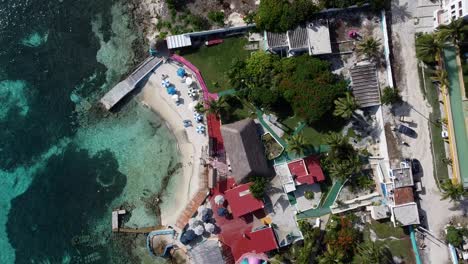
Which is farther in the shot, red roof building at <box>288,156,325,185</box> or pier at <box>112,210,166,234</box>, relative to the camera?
pier at <box>112,210,166,234</box>

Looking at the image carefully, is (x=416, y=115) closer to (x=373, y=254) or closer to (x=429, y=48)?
(x=429, y=48)

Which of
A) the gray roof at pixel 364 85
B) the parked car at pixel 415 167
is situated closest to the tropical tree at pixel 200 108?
the gray roof at pixel 364 85

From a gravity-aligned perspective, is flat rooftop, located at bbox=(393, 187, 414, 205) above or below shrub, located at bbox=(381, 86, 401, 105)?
below

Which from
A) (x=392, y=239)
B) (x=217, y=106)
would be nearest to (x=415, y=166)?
(x=392, y=239)

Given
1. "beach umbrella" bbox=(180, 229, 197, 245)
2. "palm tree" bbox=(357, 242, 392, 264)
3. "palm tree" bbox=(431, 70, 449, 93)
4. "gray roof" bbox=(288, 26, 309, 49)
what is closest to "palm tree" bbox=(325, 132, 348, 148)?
"gray roof" bbox=(288, 26, 309, 49)

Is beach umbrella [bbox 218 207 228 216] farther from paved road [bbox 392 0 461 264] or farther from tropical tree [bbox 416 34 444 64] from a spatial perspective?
tropical tree [bbox 416 34 444 64]
